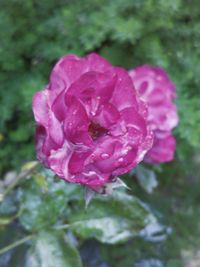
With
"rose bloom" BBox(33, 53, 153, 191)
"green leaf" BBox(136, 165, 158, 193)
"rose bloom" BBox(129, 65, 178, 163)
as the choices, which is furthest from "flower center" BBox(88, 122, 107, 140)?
"green leaf" BBox(136, 165, 158, 193)

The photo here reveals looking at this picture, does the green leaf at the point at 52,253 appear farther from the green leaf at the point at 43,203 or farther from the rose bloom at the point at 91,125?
the rose bloom at the point at 91,125

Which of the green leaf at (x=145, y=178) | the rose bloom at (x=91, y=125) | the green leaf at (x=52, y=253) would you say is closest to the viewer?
the rose bloom at (x=91, y=125)

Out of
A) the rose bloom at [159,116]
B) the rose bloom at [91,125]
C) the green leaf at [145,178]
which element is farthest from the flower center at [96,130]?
the green leaf at [145,178]

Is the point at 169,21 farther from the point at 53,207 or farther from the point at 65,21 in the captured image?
the point at 53,207

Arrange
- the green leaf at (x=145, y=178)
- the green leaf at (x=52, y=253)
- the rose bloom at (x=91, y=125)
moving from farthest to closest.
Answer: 1. the green leaf at (x=145, y=178)
2. the green leaf at (x=52, y=253)
3. the rose bloom at (x=91, y=125)

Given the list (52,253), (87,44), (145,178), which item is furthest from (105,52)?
(52,253)

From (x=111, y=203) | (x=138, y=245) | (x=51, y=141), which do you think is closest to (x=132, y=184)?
(x=138, y=245)

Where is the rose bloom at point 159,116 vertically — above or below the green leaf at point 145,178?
above

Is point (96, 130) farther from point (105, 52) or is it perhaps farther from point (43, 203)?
point (105, 52)
